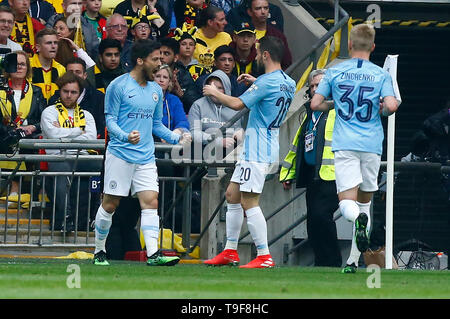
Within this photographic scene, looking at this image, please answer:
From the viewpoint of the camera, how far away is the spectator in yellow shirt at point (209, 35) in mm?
19641

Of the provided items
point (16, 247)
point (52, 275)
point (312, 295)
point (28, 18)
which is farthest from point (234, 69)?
point (312, 295)

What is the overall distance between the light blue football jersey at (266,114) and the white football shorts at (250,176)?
0.21ft

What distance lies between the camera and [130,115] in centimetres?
1393

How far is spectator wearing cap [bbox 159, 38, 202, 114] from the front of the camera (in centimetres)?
1850

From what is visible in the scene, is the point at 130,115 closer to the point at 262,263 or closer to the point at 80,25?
the point at 262,263

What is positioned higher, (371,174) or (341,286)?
(371,174)

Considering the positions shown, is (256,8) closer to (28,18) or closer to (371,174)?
(28,18)

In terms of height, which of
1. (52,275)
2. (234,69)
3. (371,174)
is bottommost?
(52,275)

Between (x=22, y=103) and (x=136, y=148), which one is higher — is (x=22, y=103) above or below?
above

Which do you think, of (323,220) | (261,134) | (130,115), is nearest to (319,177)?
(323,220)

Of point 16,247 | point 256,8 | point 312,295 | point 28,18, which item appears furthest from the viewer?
point 256,8

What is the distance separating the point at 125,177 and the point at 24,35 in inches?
214
